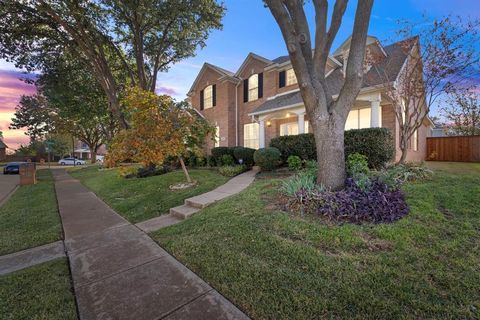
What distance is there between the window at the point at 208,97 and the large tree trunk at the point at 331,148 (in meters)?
14.3

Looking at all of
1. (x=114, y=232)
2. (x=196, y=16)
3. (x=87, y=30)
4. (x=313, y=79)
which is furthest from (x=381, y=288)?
(x=87, y=30)

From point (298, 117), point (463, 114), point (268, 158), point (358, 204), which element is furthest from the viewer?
point (463, 114)

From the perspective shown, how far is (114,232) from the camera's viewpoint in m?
4.43

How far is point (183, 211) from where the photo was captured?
17.3ft

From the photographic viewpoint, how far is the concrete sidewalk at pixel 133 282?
2.13 meters

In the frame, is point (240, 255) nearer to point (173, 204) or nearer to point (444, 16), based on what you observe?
point (173, 204)

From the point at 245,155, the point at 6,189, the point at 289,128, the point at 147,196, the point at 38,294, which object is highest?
the point at 289,128

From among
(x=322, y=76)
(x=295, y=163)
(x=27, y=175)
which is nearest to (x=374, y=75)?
(x=295, y=163)

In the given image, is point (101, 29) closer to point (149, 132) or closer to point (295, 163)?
point (149, 132)

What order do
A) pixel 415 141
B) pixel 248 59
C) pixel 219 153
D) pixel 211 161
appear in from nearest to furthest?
pixel 415 141 < pixel 219 153 < pixel 211 161 < pixel 248 59

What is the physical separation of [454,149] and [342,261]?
16.9 meters

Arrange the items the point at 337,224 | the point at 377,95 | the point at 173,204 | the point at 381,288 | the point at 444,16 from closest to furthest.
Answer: the point at 381,288, the point at 337,224, the point at 173,204, the point at 444,16, the point at 377,95

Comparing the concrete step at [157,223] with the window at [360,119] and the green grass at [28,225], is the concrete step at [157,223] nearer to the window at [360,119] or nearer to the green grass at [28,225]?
the green grass at [28,225]

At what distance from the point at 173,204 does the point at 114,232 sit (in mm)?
1861
